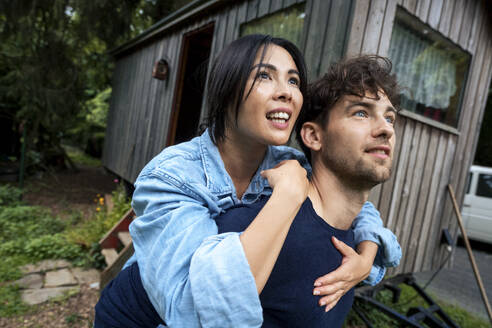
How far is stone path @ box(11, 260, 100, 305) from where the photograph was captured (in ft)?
11.5

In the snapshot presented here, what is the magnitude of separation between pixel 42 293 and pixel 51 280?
0.99ft

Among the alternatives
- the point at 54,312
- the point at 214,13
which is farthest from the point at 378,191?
the point at 54,312

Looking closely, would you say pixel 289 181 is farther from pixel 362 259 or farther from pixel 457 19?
pixel 457 19

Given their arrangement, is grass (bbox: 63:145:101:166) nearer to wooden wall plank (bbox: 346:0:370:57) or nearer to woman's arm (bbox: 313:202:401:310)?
wooden wall plank (bbox: 346:0:370:57)

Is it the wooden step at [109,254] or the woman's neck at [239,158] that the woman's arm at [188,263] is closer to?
the woman's neck at [239,158]

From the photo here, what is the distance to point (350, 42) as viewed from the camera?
2.38m

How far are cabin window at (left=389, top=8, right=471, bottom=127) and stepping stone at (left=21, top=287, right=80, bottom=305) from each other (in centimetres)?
410

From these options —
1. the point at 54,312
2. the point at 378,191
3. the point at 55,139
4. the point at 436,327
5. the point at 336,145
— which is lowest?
the point at 54,312

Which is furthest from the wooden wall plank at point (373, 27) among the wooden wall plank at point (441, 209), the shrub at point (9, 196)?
the shrub at point (9, 196)

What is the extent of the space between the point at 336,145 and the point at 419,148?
2.31m

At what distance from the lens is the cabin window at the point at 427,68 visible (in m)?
2.90

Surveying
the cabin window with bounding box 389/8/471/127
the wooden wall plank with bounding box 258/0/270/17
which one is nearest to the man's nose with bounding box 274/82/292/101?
the cabin window with bounding box 389/8/471/127

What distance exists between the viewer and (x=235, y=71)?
148cm

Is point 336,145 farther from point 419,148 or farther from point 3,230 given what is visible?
point 3,230
